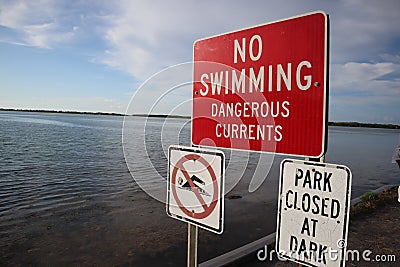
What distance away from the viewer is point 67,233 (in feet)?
23.1

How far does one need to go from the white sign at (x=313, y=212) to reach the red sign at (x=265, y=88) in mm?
119

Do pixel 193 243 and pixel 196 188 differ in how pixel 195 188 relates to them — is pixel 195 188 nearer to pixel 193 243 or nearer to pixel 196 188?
pixel 196 188

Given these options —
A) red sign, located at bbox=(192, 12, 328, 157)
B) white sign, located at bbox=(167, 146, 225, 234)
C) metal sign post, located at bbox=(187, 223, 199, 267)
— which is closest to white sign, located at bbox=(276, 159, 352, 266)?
red sign, located at bbox=(192, 12, 328, 157)

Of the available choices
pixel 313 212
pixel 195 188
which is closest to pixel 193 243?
pixel 195 188

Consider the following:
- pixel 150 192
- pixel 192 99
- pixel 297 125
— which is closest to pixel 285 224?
pixel 297 125

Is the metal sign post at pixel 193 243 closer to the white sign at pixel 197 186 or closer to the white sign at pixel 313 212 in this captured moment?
the white sign at pixel 197 186

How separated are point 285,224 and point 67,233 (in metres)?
6.42

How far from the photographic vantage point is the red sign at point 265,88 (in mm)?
1691

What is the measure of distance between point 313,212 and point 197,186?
767 millimetres

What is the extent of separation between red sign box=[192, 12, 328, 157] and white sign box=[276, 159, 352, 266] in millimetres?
119

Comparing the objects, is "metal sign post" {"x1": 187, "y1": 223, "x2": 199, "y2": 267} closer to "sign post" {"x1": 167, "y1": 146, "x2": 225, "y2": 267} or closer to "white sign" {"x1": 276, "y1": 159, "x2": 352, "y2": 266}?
"sign post" {"x1": 167, "y1": 146, "x2": 225, "y2": 267}

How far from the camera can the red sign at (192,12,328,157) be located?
169 centimetres

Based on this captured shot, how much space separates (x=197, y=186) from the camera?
7.08 ft

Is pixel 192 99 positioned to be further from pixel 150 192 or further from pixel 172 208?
pixel 150 192
